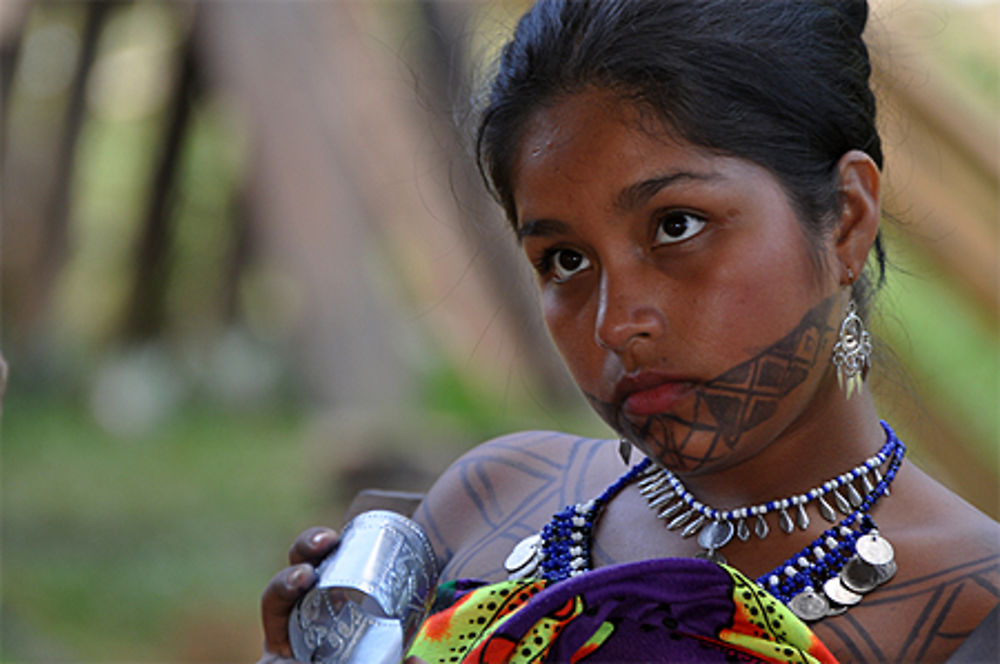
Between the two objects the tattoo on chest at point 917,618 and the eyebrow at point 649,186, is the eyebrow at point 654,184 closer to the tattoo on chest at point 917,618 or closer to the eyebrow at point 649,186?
the eyebrow at point 649,186

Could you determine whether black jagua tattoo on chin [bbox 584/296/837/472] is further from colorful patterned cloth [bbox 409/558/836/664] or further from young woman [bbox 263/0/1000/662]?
colorful patterned cloth [bbox 409/558/836/664]

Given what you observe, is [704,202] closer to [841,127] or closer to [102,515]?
[841,127]

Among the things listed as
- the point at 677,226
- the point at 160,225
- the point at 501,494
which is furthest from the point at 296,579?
the point at 160,225

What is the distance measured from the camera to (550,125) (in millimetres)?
1412

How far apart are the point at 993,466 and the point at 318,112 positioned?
2647 mm

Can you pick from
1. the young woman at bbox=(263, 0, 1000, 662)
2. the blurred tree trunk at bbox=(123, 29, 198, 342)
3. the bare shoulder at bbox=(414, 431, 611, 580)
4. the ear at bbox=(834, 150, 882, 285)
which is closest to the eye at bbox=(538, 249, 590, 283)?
the young woman at bbox=(263, 0, 1000, 662)

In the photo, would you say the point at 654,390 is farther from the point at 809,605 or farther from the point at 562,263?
the point at 809,605

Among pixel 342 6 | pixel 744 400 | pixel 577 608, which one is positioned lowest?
pixel 342 6

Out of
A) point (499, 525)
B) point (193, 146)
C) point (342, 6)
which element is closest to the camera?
point (499, 525)

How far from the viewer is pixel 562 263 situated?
1.44 m

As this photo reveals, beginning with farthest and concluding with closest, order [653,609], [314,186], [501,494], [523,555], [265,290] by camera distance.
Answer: [265,290] < [314,186] < [501,494] < [523,555] < [653,609]

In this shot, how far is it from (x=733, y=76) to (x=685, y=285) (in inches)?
10.6

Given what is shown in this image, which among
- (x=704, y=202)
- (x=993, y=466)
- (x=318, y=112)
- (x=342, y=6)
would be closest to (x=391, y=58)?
(x=342, y=6)

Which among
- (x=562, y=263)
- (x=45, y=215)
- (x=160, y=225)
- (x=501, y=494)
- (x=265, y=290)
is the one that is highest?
(x=562, y=263)
